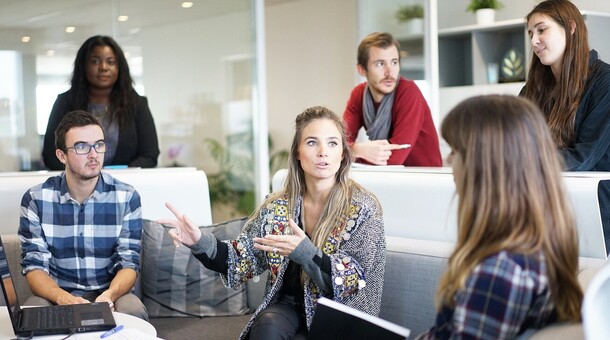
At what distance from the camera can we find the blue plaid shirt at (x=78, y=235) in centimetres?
299

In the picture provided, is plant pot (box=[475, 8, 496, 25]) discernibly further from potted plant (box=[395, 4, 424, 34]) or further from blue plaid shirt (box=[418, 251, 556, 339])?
blue plaid shirt (box=[418, 251, 556, 339])

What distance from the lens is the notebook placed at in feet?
5.77

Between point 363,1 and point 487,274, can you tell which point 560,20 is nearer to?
point 487,274

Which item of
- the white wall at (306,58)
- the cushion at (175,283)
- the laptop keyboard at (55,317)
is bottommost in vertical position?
the cushion at (175,283)

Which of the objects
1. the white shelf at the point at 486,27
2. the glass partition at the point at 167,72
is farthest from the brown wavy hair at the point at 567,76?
the white shelf at the point at 486,27

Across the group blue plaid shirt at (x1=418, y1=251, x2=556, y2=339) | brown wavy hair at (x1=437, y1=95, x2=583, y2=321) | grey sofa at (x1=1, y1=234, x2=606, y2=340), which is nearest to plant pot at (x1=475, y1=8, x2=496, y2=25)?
grey sofa at (x1=1, y1=234, x2=606, y2=340)

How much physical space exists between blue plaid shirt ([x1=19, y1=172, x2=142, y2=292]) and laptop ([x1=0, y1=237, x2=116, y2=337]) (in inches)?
23.1

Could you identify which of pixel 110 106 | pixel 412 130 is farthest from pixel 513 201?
pixel 110 106

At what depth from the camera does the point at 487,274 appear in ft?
4.57

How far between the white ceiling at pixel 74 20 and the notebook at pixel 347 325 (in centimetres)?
310

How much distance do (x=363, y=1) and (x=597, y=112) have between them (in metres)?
3.98

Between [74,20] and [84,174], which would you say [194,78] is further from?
[84,174]

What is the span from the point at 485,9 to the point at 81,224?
12.3 ft

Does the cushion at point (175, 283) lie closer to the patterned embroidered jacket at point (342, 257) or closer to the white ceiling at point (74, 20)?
the patterned embroidered jacket at point (342, 257)
